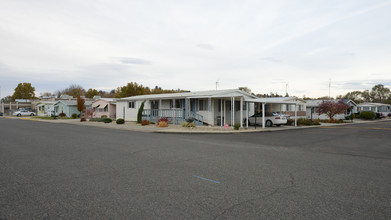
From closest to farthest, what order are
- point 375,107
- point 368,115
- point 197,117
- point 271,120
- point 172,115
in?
point 271,120 < point 197,117 < point 172,115 < point 368,115 < point 375,107

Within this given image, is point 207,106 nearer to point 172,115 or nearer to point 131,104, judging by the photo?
point 172,115

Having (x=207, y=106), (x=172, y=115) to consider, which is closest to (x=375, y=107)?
(x=207, y=106)

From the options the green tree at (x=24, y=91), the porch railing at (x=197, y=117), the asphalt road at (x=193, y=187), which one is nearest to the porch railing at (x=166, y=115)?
the porch railing at (x=197, y=117)

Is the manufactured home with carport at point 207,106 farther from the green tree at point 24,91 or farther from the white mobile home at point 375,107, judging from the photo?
the green tree at point 24,91

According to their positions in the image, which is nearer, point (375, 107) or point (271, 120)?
point (271, 120)

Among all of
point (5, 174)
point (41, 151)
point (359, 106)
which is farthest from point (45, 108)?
point (359, 106)

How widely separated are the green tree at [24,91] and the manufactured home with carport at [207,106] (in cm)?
9408

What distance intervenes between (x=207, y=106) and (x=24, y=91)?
4098 inches

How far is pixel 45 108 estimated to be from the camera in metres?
52.8

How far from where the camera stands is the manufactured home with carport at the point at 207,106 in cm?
2222

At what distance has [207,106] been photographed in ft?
76.8

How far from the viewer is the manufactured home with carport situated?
2222 centimetres

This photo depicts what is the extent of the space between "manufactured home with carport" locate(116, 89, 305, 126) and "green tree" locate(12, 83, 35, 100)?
9408cm

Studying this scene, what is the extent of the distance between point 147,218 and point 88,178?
269cm
